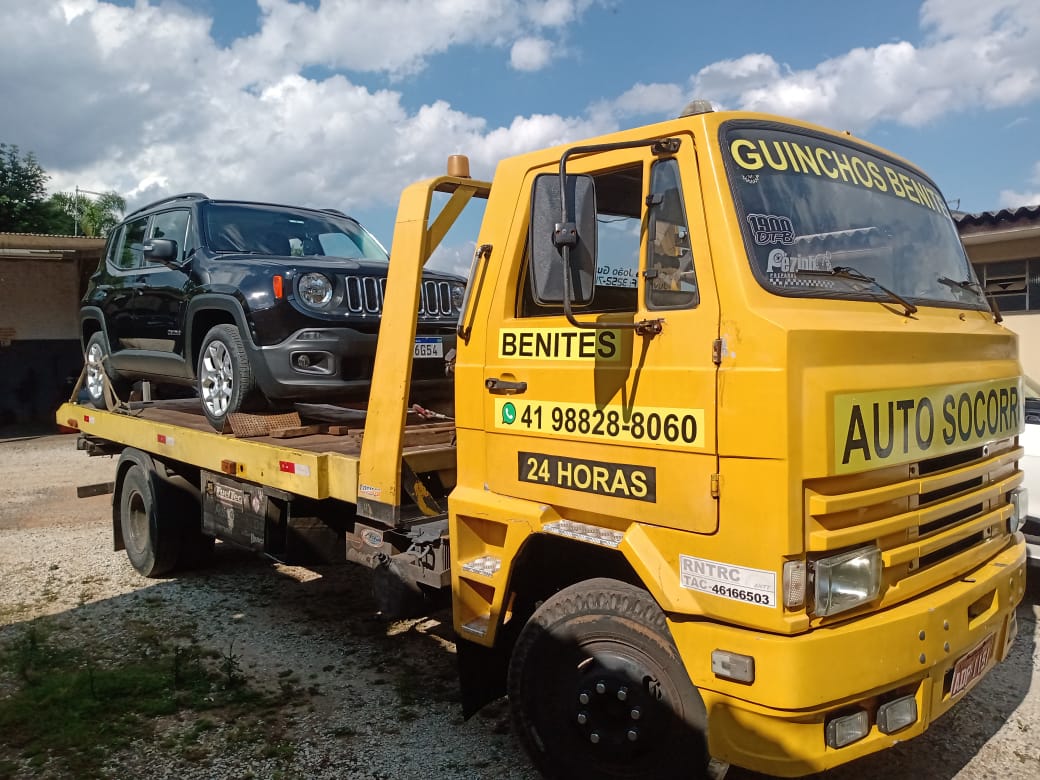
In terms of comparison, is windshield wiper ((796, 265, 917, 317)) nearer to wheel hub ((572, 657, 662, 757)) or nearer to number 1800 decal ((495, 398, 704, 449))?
number 1800 decal ((495, 398, 704, 449))

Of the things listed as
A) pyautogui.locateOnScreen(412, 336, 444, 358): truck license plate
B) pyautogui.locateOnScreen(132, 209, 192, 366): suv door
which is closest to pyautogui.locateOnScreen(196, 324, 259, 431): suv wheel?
pyautogui.locateOnScreen(132, 209, 192, 366): suv door

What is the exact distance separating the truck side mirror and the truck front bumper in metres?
1.17

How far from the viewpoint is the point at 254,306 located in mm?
5172

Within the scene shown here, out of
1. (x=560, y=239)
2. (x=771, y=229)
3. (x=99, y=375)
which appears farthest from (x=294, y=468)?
(x=99, y=375)

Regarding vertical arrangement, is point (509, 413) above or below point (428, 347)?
below

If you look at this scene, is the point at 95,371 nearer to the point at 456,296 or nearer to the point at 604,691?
the point at 456,296

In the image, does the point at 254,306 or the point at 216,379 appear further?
the point at 216,379

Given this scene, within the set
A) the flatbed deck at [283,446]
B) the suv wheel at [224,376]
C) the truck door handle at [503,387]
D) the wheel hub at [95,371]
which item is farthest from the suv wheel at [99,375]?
the truck door handle at [503,387]

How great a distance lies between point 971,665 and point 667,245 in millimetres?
1842

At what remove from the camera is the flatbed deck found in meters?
4.14

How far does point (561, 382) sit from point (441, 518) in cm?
110

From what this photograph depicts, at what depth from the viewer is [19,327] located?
17656 mm

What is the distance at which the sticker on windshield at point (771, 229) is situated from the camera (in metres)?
2.76

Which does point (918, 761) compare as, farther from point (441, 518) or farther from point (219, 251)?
point (219, 251)
